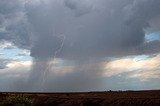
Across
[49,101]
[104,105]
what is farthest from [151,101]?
[49,101]

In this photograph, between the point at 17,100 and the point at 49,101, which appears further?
the point at 49,101

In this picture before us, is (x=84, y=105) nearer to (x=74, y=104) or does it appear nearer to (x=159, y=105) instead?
(x=74, y=104)

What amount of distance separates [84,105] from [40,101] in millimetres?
10823

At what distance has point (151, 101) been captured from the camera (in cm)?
5659

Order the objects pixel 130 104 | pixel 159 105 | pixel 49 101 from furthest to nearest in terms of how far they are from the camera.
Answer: pixel 49 101, pixel 130 104, pixel 159 105

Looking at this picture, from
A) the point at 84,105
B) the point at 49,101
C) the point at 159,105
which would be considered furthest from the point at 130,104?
the point at 49,101

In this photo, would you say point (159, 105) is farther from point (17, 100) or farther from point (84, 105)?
point (17, 100)

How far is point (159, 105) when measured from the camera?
53812mm

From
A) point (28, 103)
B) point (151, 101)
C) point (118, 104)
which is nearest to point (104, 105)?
point (118, 104)

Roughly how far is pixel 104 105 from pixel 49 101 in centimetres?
1362

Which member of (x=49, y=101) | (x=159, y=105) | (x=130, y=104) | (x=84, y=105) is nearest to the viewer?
(x=159, y=105)

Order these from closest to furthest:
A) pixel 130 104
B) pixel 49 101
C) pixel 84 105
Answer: pixel 130 104, pixel 84 105, pixel 49 101

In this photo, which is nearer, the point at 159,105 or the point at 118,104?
the point at 159,105

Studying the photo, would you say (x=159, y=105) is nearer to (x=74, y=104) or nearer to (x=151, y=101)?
(x=151, y=101)
